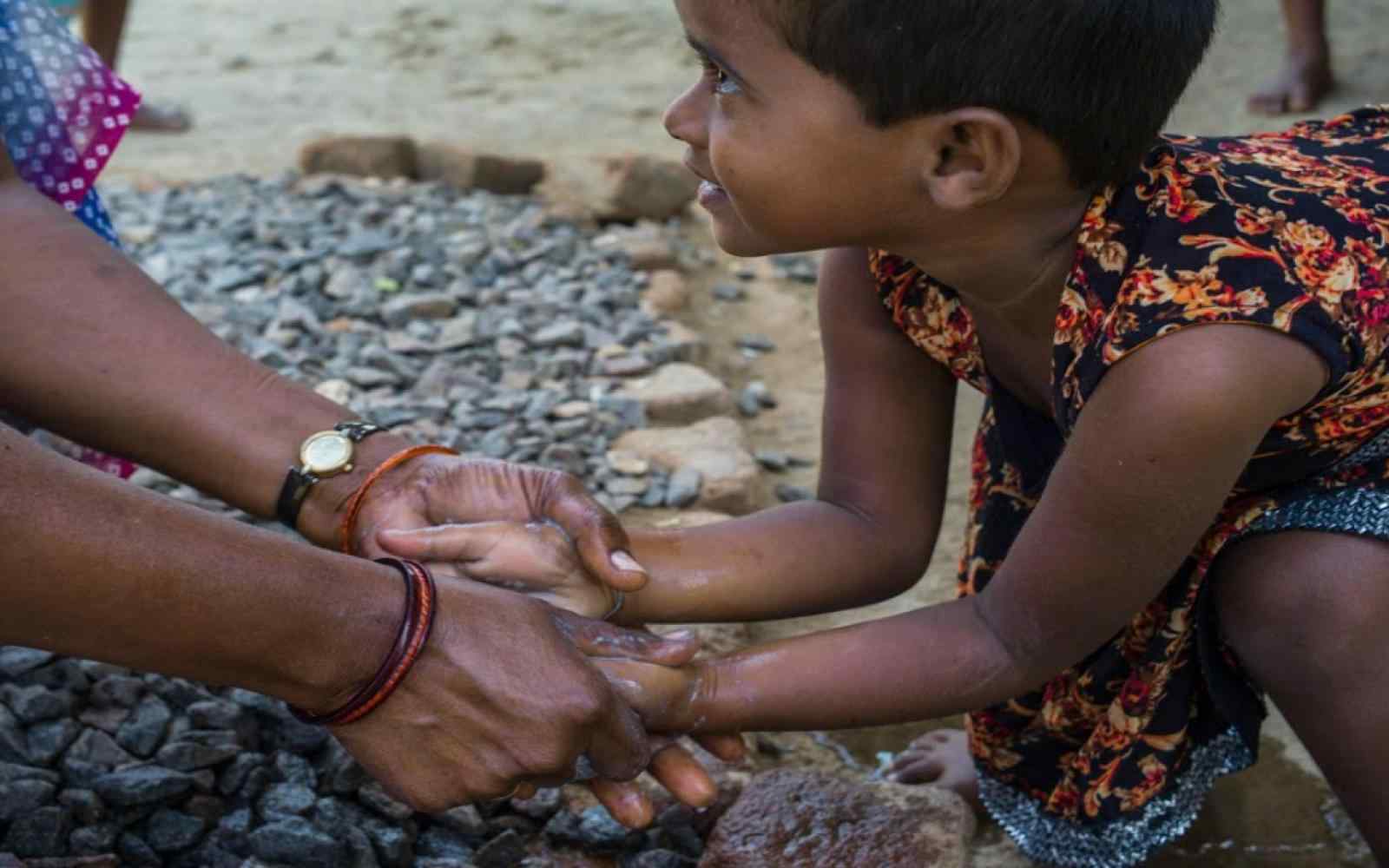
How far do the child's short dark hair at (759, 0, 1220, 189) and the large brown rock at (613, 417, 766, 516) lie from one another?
1.40m

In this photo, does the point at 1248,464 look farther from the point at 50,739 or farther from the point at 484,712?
the point at 50,739

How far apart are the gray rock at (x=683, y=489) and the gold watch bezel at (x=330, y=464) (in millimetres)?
875

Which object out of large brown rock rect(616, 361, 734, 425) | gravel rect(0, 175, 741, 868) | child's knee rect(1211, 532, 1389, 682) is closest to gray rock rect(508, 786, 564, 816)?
gravel rect(0, 175, 741, 868)

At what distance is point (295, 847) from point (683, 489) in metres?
1.25

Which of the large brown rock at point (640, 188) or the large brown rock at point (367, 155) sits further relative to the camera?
the large brown rock at point (367, 155)

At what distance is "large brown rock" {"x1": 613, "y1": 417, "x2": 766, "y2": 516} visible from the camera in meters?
3.02

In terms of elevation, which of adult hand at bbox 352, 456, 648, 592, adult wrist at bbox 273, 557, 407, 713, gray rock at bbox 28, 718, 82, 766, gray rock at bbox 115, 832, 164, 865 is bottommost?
gray rock at bbox 115, 832, 164, 865

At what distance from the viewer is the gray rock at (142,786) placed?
1.92 meters

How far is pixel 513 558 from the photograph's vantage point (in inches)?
82.8

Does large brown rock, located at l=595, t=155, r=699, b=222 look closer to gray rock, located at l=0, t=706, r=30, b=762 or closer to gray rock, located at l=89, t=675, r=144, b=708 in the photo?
gray rock, located at l=89, t=675, r=144, b=708

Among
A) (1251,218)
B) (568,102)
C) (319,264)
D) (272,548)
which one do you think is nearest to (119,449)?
(272,548)

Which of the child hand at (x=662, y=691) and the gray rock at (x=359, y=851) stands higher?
the child hand at (x=662, y=691)

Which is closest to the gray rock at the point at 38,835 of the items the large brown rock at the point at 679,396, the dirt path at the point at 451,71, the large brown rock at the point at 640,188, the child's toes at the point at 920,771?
the child's toes at the point at 920,771

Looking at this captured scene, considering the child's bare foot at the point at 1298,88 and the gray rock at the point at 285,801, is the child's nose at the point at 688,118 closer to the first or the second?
the gray rock at the point at 285,801
